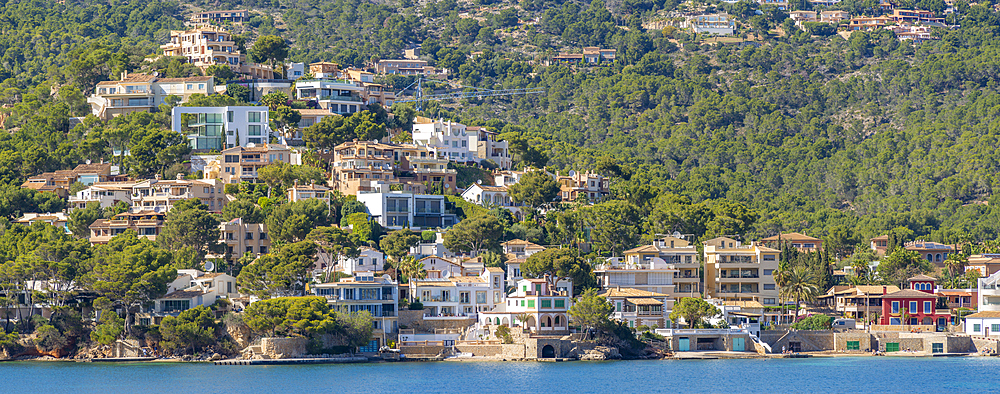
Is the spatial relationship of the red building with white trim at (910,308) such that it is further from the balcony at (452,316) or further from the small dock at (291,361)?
the small dock at (291,361)

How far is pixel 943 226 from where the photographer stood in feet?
436

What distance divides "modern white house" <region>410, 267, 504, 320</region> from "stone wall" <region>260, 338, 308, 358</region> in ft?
28.7

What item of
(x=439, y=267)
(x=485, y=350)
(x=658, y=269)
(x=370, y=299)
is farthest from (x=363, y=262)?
(x=658, y=269)

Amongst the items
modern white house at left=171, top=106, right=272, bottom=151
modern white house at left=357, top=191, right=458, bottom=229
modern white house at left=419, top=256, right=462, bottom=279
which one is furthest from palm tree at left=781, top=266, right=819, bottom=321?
modern white house at left=171, top=106, right=272, bottom=151

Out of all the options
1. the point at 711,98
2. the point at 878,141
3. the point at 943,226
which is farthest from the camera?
the point at 711,98

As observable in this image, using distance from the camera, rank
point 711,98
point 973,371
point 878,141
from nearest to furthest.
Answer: point 973,371 < point 878,141 < point 711,98

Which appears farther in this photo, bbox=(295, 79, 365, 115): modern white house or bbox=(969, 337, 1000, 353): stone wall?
bbox=(295, 79, 365, 115): modern white house

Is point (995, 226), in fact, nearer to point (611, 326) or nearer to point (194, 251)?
point (611, 326)

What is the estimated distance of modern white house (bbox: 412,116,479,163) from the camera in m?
118

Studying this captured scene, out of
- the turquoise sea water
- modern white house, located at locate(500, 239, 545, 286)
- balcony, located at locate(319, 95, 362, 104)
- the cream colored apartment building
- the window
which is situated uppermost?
balcony, located at locate(319, 95, 362, 104)

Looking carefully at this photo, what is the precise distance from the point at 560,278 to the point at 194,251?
23.4 m

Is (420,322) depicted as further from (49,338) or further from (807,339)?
(807,339)

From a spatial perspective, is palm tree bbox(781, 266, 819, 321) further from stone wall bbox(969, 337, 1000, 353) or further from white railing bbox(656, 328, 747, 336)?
stone wall bbox(969, 337, 1000, 353)

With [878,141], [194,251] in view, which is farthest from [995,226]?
[194,251]
